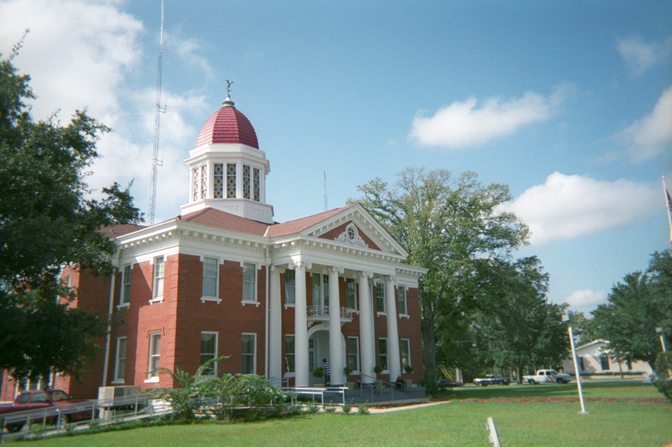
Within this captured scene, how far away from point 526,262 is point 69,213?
109ft

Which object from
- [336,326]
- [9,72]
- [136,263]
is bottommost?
[336,326]

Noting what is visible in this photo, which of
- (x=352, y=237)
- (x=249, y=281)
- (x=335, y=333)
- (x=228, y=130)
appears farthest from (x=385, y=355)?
(x=228, y=130)

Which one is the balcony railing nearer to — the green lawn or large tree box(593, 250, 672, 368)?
the green lawn

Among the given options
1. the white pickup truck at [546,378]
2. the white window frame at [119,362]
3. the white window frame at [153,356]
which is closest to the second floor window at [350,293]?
the white window frame at [153,356]

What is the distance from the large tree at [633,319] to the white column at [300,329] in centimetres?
2595

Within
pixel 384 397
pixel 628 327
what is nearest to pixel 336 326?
pixel 384 397

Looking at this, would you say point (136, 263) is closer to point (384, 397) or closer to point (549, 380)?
point (384, 397)

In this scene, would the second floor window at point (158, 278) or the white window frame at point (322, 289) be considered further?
the white window frame at point (322, 289)

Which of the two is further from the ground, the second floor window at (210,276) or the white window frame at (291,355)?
the second floor window at (210,276)

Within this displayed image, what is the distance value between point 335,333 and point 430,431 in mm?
12649

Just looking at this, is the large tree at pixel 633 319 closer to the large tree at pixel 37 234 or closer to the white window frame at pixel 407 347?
the white window frame at pixel 407 347

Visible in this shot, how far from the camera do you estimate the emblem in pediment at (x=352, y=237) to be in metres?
29.2

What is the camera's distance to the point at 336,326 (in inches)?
1080

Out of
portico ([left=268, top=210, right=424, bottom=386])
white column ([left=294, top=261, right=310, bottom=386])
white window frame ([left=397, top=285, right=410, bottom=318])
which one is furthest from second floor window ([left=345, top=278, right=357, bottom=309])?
white column ([left=294, top=261, right=310, bottom=386])
